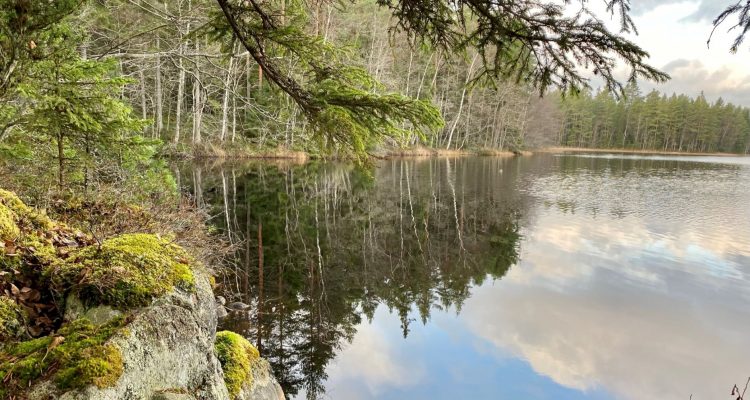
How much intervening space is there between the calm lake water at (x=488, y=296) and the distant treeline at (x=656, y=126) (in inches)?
2782

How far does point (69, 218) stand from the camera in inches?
218

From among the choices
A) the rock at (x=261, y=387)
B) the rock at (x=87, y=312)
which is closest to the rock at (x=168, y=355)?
the rock at (x=87, y=312)

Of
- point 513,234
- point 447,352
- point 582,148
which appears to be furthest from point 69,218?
point 582,148

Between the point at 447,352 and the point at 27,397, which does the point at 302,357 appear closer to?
the point at 447,352

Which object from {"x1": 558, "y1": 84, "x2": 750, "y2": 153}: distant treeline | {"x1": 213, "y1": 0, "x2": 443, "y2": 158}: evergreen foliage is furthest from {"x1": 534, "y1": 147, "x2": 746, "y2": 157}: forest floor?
{"x1": 213, "y1": 0, "x2": 443, "y2": 158}: evergreen foliage

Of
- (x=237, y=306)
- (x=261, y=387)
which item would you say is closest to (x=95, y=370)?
(x=261, y=387)

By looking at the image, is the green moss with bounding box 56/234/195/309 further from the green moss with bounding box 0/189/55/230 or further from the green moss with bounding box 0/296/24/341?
the green moss with bounding box 0/189/55/230

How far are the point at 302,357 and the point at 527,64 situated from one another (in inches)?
181

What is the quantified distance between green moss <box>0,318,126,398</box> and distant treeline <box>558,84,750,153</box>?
83.6 m

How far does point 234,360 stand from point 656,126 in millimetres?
94553

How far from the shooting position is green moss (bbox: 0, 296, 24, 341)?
2.57 m

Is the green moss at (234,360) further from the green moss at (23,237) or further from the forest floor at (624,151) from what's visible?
the forest floor at (624,151)

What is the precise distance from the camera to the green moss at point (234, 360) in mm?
3792

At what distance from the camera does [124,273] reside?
3.05 metres
